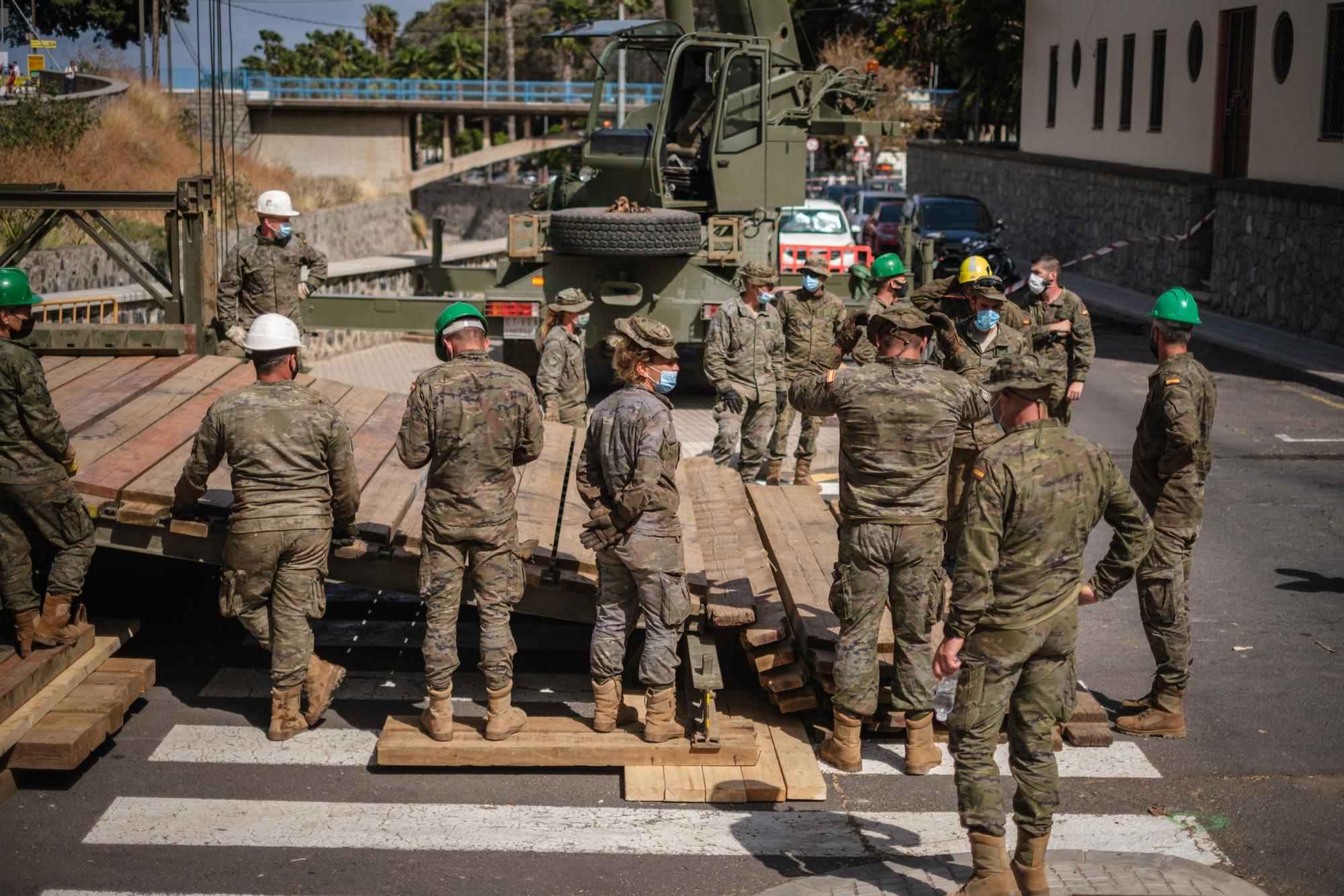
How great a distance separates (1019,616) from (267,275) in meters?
7.60

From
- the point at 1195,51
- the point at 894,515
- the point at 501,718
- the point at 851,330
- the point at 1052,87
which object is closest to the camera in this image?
the point at 894,515

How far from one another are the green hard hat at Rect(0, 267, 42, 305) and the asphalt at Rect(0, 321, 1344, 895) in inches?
92.8

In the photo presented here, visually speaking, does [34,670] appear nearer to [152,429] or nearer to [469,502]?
[152,429]

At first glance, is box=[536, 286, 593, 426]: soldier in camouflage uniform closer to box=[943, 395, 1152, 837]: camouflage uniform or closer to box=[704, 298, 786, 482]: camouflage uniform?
box=[704, 298, 786, 482]: camouflage uniform

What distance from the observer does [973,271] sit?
957cm

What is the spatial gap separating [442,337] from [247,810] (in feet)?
8.23

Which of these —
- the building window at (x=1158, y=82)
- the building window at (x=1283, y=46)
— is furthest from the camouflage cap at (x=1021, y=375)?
the building window at (x=1158, y=82)

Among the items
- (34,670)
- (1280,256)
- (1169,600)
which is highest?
(1280,256)

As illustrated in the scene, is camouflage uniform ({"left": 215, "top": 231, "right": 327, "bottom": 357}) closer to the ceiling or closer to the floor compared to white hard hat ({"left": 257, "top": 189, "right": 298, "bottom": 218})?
closer to the floor

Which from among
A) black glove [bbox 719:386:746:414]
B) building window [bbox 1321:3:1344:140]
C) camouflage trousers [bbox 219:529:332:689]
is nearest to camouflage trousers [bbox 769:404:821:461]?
black glove [bbox 719:386:746:414]

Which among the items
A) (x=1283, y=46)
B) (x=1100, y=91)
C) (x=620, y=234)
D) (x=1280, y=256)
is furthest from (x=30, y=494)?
(x=1100, y=91)

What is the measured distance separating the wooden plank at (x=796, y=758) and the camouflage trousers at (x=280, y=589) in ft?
8.19

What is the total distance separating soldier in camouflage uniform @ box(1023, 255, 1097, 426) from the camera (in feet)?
37.2

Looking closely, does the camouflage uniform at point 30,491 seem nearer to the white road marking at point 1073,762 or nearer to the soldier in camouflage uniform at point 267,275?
the soldier in camouflage uniform at point 267,275
